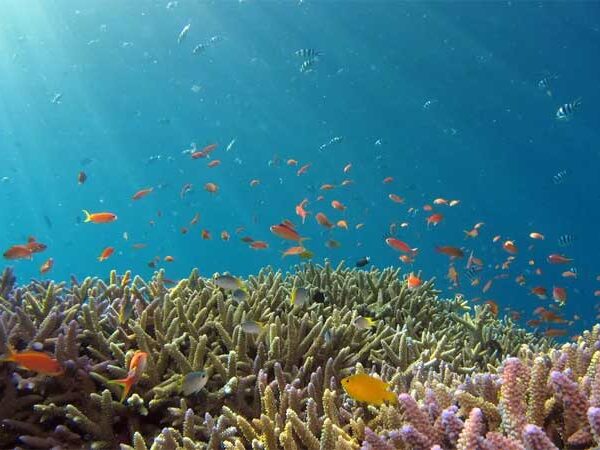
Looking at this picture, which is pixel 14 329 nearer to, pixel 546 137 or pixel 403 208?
pixel 546 137

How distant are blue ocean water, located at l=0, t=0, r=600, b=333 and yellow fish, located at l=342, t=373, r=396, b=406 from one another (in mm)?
18061

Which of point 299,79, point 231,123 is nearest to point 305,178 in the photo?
point 231,123

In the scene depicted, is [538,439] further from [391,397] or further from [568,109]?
[568,109]

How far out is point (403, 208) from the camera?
225 feet

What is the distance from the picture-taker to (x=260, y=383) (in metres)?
3.51

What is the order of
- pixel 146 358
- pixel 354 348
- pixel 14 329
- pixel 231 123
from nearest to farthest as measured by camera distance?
pixel 146 358
pixel 14 329
pixel 354 348
pixel 231 123

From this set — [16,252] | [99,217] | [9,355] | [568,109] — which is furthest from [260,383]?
[568,109]

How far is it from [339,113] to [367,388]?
2056 inches

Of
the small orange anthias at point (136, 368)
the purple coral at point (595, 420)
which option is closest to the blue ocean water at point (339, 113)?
the small orange anthias at point (136, 368)

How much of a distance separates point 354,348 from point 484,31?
34479 mm

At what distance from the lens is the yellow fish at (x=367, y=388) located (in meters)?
2.87

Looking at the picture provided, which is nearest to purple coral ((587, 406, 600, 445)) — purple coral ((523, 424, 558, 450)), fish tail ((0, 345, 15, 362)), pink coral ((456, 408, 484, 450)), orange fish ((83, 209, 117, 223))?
purple coral ((523, 424, 558, 450))

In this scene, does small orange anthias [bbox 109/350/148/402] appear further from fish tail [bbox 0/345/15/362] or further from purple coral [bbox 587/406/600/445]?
purple coral [bbox 587/406/600/445]

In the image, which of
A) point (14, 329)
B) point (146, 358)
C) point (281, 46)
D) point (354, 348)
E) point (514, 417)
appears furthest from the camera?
point (281, 46)
